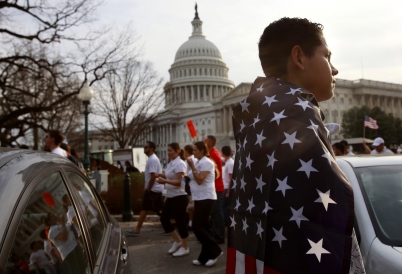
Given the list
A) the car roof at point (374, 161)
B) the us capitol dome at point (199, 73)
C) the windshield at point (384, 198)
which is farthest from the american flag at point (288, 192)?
the us capitol dome at point (199, 73)

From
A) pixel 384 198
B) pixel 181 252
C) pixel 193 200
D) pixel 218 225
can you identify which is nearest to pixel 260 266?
pixel 384 198

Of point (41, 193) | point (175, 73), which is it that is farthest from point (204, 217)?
point (175, 73)

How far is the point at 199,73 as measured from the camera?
11144 cm

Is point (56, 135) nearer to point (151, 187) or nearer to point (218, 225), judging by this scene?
point (151, 187)

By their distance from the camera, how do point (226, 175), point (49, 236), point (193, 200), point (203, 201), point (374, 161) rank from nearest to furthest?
point (49, 236)
point (374, 161)
point (203, 201)
point (193, 200)
point (226, 175)

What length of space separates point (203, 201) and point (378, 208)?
365 cm

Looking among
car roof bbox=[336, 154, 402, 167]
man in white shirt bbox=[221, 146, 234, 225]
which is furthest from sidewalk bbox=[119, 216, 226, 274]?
car roof bbox=[336, 154, 402, 167]

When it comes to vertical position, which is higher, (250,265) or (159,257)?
(250,265)

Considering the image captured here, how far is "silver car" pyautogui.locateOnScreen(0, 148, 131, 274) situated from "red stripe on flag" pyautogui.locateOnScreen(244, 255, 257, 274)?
2.60 ft

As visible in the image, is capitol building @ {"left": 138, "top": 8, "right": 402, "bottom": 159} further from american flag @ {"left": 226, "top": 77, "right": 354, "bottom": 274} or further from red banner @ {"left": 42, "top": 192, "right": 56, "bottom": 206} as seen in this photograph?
american flag @ {"left": 226, "top": 77, "right": 354, "bottom": 274}

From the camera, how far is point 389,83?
93375mm

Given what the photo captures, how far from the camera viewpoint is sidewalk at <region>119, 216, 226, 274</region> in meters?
6.04

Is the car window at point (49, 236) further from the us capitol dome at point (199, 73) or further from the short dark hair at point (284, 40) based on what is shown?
the us capitol dome at point (199, 73)

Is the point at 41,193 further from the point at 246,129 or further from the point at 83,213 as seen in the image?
the point at 246,129
